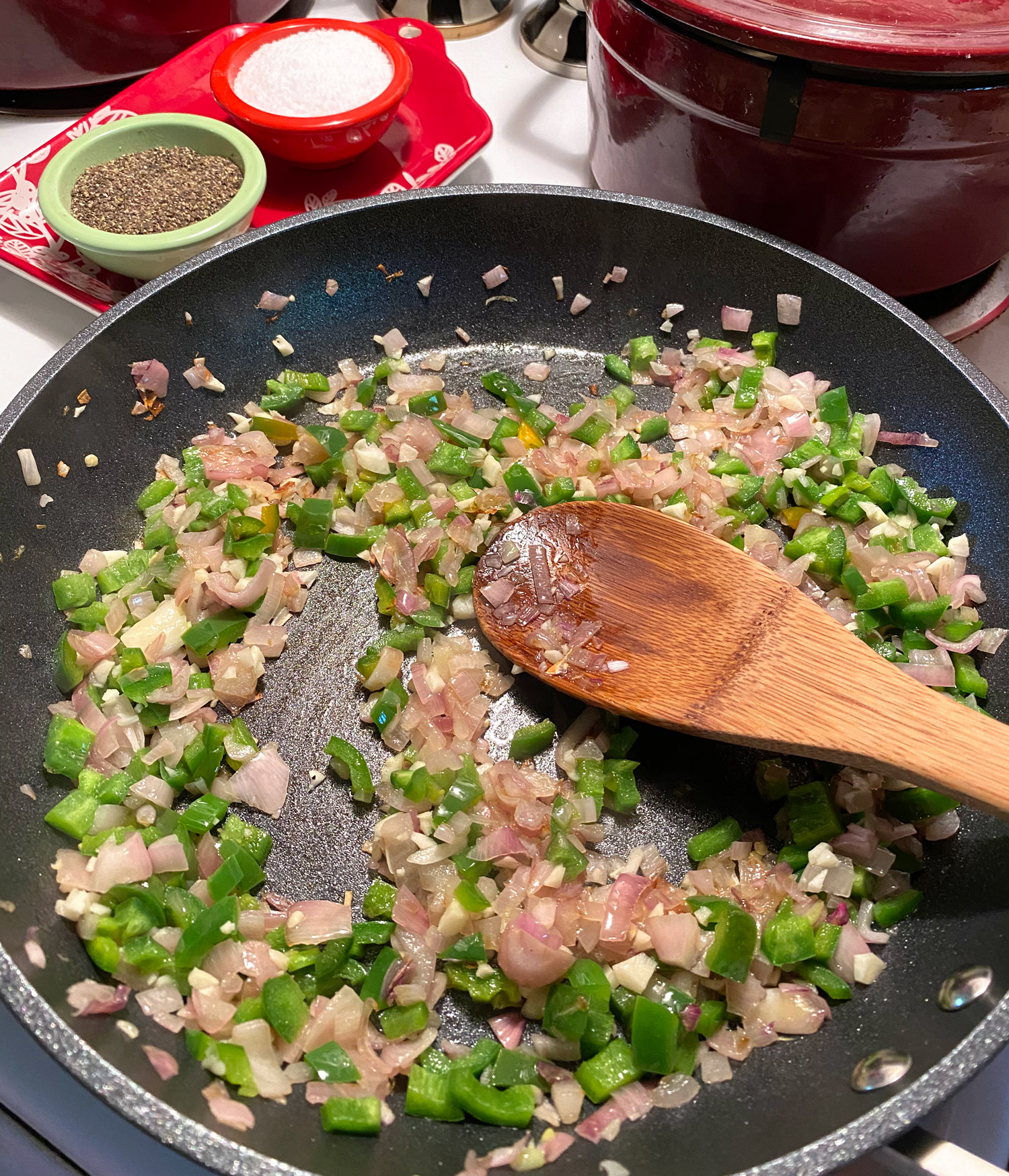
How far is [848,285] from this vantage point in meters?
1.39

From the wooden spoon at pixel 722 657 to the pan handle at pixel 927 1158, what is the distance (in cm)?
33

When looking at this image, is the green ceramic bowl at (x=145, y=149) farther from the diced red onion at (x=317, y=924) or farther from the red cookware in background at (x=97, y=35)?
the diced red onion at (x=317, y=924)

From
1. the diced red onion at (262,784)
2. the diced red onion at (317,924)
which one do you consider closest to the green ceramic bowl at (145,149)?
the diced red onion at (262,784)

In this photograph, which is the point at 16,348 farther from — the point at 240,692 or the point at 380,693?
the point at 380,693

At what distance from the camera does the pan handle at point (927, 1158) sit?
2.73ft

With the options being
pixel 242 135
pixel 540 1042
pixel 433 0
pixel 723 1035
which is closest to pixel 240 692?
pixel 540 1042

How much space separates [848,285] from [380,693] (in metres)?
0.96

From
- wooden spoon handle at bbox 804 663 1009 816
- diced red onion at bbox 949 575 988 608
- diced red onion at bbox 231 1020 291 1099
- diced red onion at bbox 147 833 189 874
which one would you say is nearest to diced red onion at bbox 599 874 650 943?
wooden spoon handle at bbox 804 663 1009 816

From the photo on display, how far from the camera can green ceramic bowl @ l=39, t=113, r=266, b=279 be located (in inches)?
59.8

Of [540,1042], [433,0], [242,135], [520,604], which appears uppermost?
[433,0]

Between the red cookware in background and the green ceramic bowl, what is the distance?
0.27 metres

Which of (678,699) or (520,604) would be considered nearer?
(678,699)

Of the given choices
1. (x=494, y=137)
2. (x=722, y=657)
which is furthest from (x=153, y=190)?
(x=722, y=657)

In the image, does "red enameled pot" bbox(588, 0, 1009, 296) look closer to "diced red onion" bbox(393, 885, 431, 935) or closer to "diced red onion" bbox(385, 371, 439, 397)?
"diced red onion" bbox(385, 371, 439, 397)
